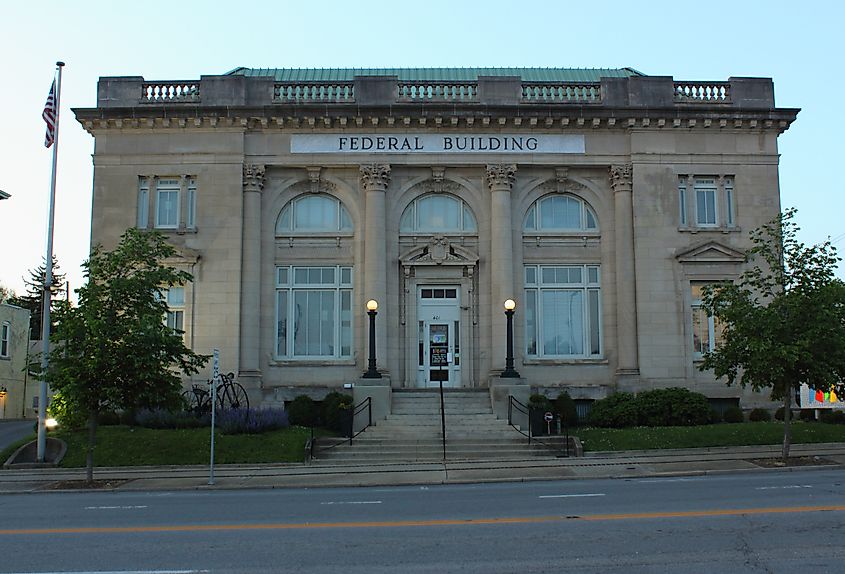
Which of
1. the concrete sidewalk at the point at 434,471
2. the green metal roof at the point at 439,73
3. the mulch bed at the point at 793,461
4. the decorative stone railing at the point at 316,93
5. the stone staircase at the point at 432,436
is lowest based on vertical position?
the concrete sidewalk at the point at 434,471

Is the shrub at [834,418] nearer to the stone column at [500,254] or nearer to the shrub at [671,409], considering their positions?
the shrub at [671,409]

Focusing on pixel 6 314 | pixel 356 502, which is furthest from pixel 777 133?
pixel 6 314

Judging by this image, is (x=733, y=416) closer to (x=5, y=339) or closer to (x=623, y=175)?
(x=623, y=175)

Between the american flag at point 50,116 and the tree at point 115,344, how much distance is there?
5.88m

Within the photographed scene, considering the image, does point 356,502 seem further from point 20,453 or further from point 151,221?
point 151,221

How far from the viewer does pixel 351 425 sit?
26609 millimetres

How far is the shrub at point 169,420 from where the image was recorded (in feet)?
88.2

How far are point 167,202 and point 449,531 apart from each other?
76.9 feet

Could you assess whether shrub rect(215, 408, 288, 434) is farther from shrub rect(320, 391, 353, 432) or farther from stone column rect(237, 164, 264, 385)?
stone column rect(237, 164, 264, 385)

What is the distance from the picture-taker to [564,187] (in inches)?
1296

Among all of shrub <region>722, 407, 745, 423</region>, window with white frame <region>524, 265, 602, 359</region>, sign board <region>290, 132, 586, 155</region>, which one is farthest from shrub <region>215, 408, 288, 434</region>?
shrub <region>722, 407, 745, 423</region>

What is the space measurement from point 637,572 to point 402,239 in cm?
2389

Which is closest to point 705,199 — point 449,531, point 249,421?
point 249,421

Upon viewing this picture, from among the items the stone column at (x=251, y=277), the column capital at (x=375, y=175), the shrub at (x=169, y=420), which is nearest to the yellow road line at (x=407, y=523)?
the shrub at (x=169, y=420)
